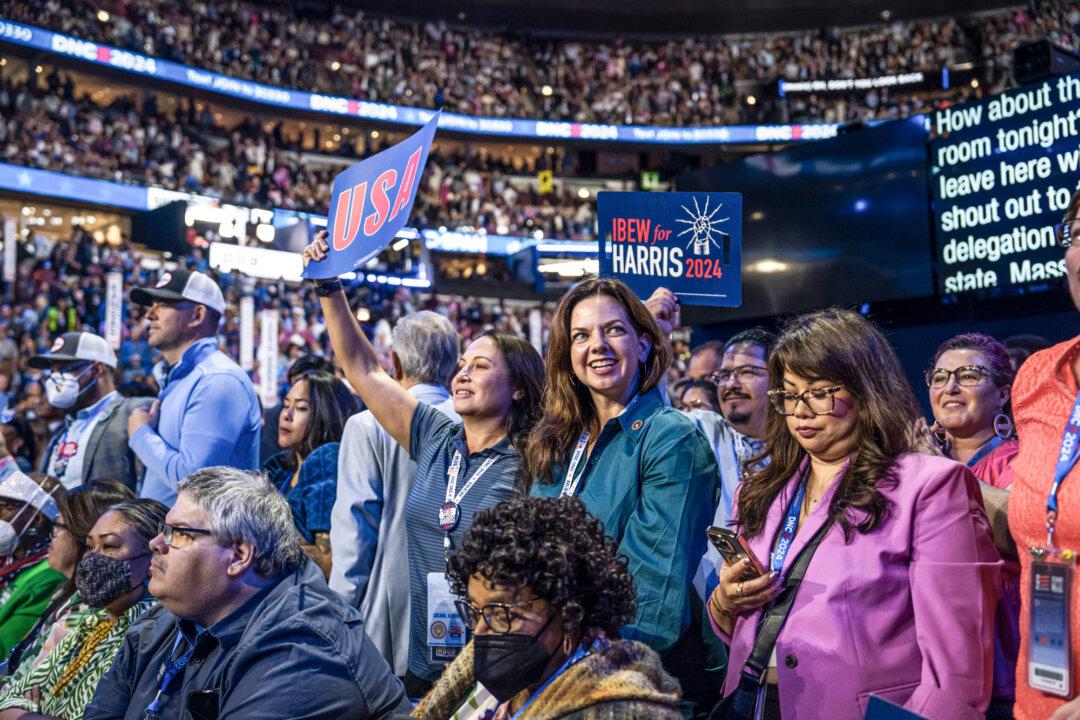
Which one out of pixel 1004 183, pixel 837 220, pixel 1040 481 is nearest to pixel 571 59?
pixel 837 220

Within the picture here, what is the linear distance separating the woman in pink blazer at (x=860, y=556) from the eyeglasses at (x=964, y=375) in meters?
0.87

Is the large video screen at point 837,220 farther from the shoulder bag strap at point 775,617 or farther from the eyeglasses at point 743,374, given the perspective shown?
the shoulder bag strap at point 775,617

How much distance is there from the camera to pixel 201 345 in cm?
372

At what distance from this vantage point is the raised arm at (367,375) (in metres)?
2.80

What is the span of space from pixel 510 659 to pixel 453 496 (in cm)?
100

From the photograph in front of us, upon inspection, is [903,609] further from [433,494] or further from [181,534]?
[181,534]

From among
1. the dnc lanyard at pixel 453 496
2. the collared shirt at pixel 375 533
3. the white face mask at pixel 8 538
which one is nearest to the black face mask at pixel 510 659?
the dnc lanyard at pixel 453 496

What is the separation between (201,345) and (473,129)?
76.2 ft

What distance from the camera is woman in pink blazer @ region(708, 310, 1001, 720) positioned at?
1.67 meters

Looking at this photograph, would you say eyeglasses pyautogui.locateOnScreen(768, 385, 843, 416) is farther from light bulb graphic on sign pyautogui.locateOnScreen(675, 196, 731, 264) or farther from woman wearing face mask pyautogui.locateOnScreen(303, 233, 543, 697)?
light bulb graphic on sign pyautogui.locateOnScreen(675, 196, 731, 264)

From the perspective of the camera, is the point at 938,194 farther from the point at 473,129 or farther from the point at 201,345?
the point at 473,129

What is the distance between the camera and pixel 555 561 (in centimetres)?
158

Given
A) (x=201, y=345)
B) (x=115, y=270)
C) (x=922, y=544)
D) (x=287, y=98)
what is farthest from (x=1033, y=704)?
(x=287, y=98)

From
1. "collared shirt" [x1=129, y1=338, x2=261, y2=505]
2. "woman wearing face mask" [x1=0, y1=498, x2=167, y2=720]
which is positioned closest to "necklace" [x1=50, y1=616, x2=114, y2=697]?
"woman wearing face mask" [x1=0, y1=498, x2=167, y2=720]
